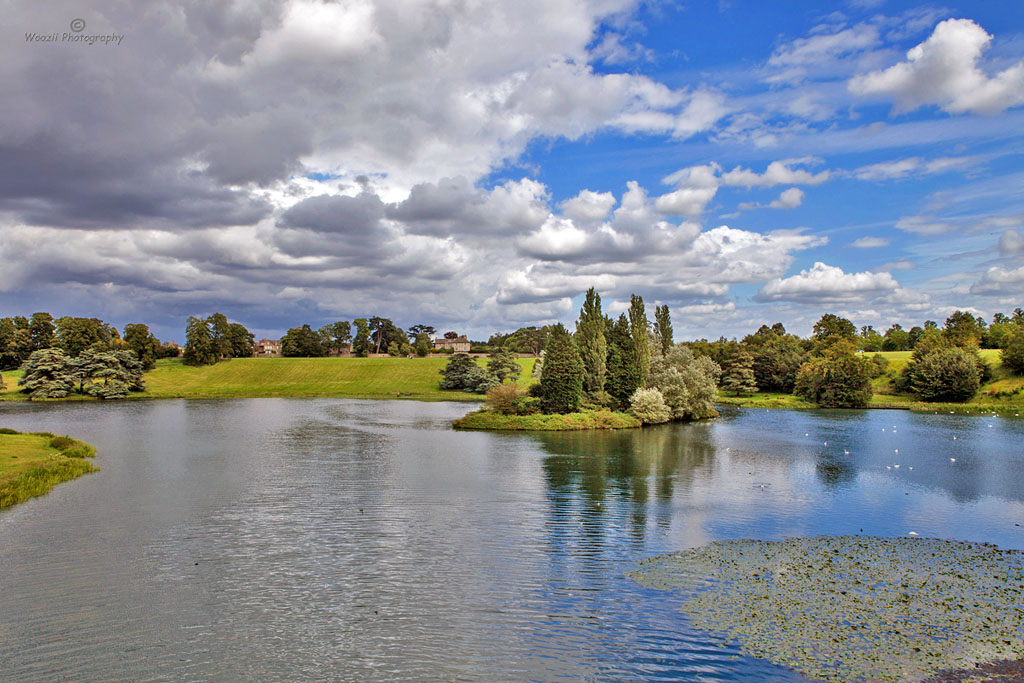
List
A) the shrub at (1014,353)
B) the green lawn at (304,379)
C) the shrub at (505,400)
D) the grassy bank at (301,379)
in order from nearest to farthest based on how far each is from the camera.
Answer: the shrub at (505,400)
the shrub at (1014,353)
the grassy bank at (301,379)
the green lawn at (304,379)

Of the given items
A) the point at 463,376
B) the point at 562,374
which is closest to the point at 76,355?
the point at 463,376

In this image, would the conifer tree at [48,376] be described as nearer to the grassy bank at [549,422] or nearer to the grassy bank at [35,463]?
the grassy bank at [35,463]

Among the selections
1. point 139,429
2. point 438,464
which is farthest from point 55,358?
point 438,464

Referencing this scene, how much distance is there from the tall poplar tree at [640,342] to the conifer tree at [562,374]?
9861mm

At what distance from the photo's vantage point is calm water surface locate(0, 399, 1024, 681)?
1583cm

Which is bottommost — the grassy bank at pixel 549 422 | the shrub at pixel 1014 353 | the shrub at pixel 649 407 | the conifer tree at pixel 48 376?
the grassy bank at pixel 549 422

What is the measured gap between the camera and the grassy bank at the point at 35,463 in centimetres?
3262

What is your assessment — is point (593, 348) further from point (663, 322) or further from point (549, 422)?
point (663, 322)

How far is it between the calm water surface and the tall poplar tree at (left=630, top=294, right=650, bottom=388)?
70.6 ft

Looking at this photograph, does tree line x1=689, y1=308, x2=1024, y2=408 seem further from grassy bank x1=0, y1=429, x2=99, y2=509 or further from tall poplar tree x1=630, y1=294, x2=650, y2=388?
grassy bank x1=0, y1=429, x2=99, y2=509

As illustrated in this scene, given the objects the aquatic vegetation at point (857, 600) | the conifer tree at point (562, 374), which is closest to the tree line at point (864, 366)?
the conifer tree at point (562, 374)

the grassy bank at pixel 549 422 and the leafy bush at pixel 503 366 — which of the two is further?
the leafy bush at pixel 503 366

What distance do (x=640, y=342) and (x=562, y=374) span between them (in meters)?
14.1

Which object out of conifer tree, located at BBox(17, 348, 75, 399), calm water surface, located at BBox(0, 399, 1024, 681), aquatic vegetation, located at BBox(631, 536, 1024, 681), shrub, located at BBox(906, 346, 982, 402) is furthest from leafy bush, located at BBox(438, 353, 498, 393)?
aquatic vegetation, located at BBox(631, 536, 1024, 681)
